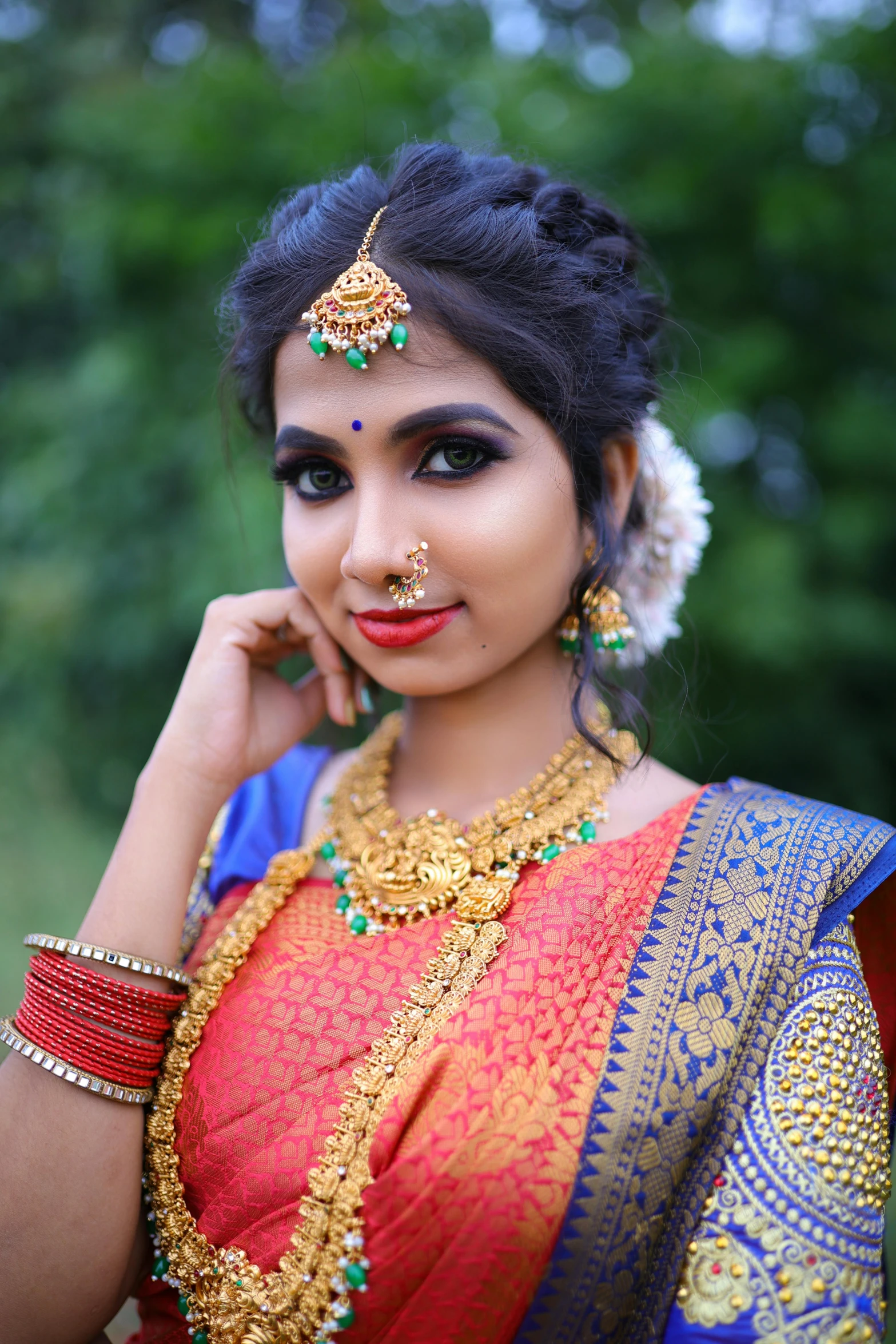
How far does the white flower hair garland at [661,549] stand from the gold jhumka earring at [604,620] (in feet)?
0.41

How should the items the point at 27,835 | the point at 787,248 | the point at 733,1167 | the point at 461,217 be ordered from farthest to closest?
the point at 27,835 → the point at 787,248 → the point at 461,217 → the point at 733,1167

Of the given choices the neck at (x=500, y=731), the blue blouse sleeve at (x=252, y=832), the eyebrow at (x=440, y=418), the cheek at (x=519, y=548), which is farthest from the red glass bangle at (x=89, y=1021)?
the eyebrow at (x=440, y=418)

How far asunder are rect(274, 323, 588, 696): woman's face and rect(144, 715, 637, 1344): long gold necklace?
231mm

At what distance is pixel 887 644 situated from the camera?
298 cm

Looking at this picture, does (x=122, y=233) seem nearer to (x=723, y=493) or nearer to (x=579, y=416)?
(x=723, y=493)

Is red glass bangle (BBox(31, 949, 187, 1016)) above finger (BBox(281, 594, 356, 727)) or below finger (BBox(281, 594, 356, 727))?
below

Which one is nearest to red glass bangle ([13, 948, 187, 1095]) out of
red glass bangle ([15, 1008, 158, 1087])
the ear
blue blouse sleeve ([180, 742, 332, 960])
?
red glass bangle ([15, 1008, 158, 1087])

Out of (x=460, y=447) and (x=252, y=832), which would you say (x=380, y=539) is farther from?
(x=252, y=832)

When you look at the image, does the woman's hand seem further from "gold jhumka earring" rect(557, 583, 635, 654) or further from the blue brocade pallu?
the blue brocade pallu

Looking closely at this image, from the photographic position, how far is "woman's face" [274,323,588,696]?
1390 mm

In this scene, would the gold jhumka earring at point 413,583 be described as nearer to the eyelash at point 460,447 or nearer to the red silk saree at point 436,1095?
the eyelash at point 460,447

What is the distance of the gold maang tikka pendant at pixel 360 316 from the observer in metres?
1.38

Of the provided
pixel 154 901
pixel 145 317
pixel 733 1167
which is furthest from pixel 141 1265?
pixel 145 317

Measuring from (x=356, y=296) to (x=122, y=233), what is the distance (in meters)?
2.86
